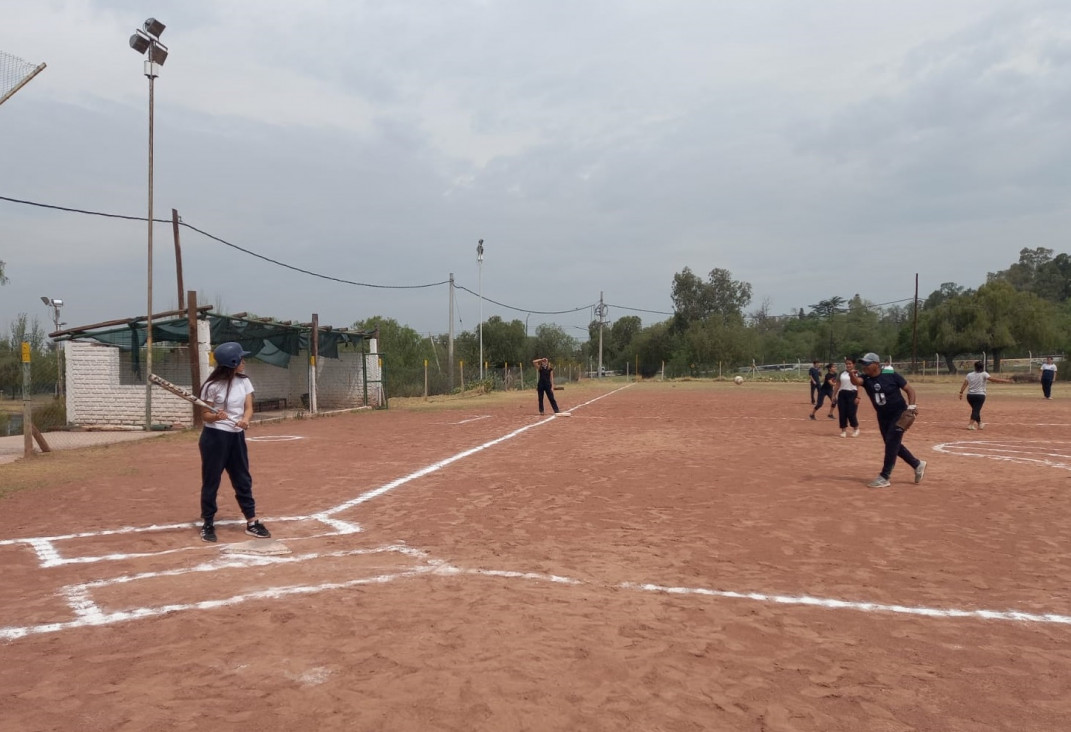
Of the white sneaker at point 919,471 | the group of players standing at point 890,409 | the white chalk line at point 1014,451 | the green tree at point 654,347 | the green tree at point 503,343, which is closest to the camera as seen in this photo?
the group of players standing at point 890,409

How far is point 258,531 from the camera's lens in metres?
6.69

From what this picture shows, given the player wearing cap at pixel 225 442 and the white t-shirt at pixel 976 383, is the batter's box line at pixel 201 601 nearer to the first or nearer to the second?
the player wearing cap at pixel 225 442

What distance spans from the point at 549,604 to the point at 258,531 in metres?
3.21

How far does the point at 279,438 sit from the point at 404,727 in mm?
14595

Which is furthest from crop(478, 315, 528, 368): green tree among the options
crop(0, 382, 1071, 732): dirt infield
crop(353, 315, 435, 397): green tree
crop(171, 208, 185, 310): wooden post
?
crop(0, 382, 1071, 732): dirt infield

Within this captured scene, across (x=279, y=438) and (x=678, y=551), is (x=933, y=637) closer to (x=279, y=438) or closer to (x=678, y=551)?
(x=678, y=551)

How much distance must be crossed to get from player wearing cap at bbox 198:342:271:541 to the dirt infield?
31cm

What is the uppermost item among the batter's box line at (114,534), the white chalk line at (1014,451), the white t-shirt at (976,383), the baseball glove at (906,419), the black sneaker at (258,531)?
the white t-shirt at (976,383)

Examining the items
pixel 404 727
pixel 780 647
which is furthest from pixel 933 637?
pixel 404 727

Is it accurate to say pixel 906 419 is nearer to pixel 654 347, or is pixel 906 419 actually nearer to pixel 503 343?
pixel 503 343

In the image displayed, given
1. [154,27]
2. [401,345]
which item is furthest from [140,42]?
[401,345]

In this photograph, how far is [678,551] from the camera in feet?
20.5

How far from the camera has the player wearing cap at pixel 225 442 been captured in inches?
263

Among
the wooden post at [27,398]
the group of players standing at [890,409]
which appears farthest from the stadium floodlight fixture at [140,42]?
the group of players standing at [890,409]
